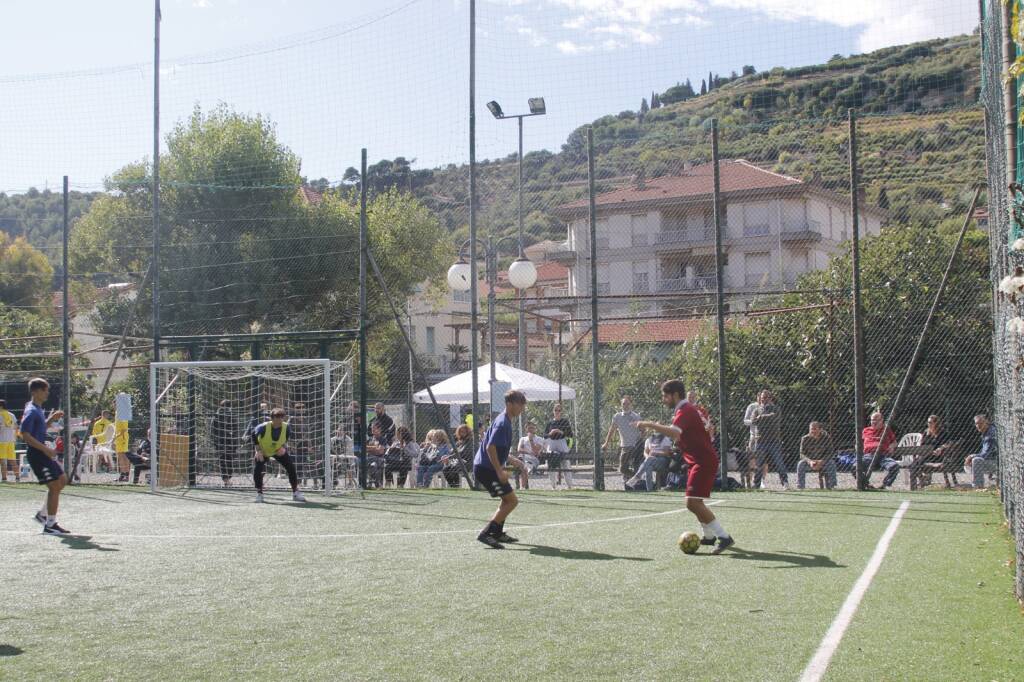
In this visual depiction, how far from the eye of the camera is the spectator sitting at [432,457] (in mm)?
20203

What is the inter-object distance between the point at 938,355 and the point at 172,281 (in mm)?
16655

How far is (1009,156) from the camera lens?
7520mm

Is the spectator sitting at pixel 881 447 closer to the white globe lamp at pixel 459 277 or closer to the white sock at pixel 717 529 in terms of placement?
the white sock at pixel 717 529

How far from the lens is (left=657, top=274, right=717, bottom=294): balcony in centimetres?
2153

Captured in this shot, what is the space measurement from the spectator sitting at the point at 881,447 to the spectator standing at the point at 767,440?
4.69 ft

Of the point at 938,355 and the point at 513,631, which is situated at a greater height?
the point at 938,355

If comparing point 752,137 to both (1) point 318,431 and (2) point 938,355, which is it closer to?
(2) point 938,355

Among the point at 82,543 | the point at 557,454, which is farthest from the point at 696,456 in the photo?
the point at 557,454

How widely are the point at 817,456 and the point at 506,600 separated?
12.0 m

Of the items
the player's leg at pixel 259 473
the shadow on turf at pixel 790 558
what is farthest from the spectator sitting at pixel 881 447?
the player's leg at pixel 259 473

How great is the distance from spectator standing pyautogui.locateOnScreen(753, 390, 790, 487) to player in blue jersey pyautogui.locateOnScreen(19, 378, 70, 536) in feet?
36.7

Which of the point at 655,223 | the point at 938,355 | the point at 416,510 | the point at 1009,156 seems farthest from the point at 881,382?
the point at 1009,156

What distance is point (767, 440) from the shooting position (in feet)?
60.7

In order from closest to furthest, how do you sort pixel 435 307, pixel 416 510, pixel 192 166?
pixel 416 510, pixel 192 166, pixel 435 307
